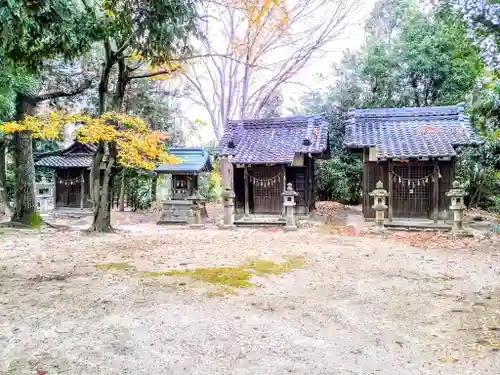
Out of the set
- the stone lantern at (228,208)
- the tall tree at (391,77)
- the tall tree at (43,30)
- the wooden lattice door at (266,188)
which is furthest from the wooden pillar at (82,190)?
the tall tree at (391,77)

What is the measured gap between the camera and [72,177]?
2039 centimetres

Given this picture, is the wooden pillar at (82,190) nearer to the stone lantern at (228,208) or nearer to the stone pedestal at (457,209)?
the stone lantern at (228,208)

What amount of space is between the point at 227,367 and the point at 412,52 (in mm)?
19927

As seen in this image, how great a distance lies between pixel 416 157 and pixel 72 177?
A: 16792mm

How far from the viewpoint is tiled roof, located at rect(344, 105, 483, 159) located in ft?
45.0

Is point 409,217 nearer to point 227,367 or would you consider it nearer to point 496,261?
point 496,261

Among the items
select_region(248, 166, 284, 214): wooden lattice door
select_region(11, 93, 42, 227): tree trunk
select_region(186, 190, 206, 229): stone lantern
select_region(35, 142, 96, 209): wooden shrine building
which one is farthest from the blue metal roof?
select_region(11, 93, 42, 227): tree trunk

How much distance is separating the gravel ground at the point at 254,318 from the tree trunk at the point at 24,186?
5.22 metres

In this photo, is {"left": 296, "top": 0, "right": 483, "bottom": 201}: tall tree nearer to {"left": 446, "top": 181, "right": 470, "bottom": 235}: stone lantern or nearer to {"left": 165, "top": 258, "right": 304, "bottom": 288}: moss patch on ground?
{"left": 446, "top": 181, "right": 470, "bottom": 235}: stone lantern

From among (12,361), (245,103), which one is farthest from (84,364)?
(245,103)

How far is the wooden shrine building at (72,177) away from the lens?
65.9 ft

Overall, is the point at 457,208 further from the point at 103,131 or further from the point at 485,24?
the point at 103,131

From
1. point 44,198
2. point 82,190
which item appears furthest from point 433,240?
point 44,198

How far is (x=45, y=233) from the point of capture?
12.0 meters
